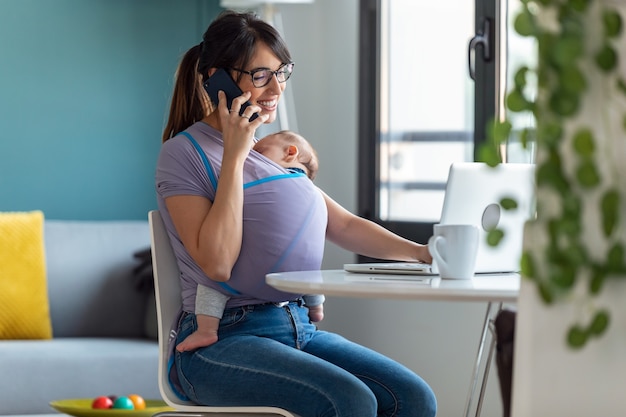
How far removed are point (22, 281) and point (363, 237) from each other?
201 cm

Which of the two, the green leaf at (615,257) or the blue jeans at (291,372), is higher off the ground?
the green leaf at (615,257)

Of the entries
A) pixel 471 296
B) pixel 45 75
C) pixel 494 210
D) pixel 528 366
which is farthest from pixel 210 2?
pixel 528 366

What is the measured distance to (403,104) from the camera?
3.94 meters

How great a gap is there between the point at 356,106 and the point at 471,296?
2.83 metres

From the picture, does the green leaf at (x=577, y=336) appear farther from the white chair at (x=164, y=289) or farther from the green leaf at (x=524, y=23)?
the white chair at (x=164, y=289)

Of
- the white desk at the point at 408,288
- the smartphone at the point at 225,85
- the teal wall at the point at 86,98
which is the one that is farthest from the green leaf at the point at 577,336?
the teal wall at the point at 86,98

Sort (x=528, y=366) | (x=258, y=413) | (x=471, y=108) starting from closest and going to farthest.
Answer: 1. (x=528, y=366)
2. (x=258, y=413)
3. (x=471, y=108)

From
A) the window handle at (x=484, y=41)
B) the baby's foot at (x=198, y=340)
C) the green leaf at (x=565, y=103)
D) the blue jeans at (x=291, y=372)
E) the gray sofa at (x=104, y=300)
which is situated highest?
the window handle at (x=484, y=41)

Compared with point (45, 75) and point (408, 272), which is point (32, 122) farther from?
point (408, 272)

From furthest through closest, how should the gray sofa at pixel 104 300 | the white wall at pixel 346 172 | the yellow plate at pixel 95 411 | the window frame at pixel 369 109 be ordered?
the window frame at pixel 369 109 < the white wall at pixel 346 172 < the gray sofa at pixel 104 300 < the yellow plate at pixel 95 411

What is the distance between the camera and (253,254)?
1818 mm

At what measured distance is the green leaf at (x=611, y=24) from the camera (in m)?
0.70

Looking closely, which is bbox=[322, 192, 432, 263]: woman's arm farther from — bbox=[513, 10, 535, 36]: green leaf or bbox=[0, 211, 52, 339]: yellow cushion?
bbox=[0, 211, 52, 339]: yellow cushion

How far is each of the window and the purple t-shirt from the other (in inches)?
61.3
